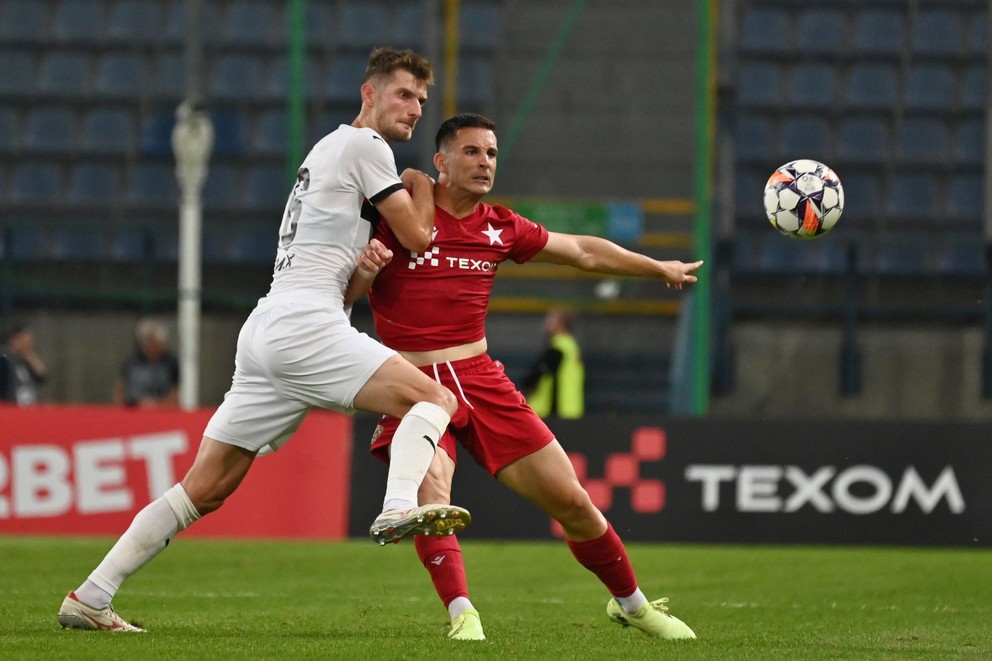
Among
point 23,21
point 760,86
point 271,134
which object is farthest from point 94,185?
point 760,86

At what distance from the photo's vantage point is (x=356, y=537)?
12.6 metres

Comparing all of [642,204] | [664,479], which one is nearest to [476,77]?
[642,204]

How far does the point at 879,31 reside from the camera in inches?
707

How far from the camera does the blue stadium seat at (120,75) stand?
18.0 metres

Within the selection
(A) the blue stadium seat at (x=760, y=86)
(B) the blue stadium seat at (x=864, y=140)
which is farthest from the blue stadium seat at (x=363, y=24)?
(B) the blue stadium seat at (x=864, y=140)

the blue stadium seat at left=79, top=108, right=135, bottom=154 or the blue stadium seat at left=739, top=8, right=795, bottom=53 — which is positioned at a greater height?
the blue stadium seat at left=739, top=8, right=795, bottom=53

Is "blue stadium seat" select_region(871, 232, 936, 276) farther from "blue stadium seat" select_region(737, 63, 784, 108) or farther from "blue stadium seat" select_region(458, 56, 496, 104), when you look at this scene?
"blue stadium seat" select_region(458, 56, 496, 104)

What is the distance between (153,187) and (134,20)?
2.12 meters

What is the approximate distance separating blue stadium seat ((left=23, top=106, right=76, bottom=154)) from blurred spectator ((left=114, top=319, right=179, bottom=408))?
418 cm

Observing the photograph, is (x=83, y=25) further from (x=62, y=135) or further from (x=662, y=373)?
(x=662, y=373)

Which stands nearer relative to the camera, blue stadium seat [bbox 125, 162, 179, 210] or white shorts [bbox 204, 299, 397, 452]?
white shorts [bbox 204, 299, 397, 452]

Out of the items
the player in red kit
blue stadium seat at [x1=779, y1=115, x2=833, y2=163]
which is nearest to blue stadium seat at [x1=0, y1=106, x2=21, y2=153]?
blue stadium seat at [x1=779, y1=115, x2=833, y2=163]

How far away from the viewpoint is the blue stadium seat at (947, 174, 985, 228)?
17.1m

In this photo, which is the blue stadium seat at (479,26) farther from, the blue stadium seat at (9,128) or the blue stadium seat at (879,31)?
the blue stadium seat at (9,128)
